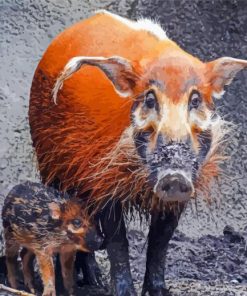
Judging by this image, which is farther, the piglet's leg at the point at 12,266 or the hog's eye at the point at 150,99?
the piglet's leg at the point at 12,266

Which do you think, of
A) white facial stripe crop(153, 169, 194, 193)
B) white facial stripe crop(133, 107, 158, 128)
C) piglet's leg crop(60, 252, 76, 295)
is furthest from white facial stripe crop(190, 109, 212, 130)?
piglet's leg crop(60, 252, 76, 295)

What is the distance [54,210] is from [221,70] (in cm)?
81

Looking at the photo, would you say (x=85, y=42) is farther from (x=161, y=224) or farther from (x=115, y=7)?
(x=115, y=7)

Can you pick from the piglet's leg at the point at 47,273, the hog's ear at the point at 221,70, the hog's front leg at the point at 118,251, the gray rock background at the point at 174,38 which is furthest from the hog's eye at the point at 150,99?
the gray rock background at the point at 174,38

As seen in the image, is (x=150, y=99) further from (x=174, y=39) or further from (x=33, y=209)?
(x=174, y=39)

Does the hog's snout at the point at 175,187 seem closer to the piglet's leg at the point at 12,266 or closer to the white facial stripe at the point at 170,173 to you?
the white facial stripe at the point at 170,173

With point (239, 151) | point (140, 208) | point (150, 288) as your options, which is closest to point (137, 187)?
point (140, 208)

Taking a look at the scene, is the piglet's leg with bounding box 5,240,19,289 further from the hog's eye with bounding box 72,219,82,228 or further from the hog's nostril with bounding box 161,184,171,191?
the hog's nostril with bounding box 161,184,171,191

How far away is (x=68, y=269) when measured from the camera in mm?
5207

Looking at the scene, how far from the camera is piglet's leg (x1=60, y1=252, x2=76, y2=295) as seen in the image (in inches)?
204

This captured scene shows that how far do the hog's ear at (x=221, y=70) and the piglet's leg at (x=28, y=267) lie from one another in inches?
40.2

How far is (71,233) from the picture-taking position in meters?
5.02

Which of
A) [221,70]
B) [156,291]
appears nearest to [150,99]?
[221,70]

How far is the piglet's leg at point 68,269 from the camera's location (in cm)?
518
